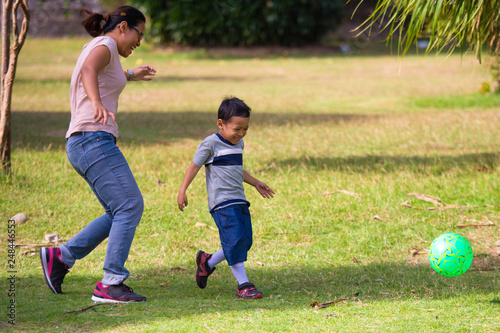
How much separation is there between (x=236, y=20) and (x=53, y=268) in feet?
73.3

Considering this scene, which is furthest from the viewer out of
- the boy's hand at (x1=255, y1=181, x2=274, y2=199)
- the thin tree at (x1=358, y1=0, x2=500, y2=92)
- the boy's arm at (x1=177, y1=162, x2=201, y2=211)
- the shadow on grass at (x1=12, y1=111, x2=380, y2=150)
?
the shadow on grass at (x1=12, y1=111, x2=380, y2=150)

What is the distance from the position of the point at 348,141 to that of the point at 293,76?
949cm

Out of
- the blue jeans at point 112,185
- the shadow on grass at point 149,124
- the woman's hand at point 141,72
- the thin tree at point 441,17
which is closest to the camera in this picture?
the blue jeans at point 112,185

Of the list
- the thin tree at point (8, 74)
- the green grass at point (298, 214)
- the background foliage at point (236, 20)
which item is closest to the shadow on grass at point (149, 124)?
the green grass at point (298, 214)

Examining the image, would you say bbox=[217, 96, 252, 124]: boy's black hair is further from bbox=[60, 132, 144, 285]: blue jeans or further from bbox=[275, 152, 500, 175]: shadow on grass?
bbox=[275, 152, 500, 175]: shadow on grass

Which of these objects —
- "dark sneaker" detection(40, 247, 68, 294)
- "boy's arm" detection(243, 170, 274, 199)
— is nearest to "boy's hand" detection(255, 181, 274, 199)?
"boy's arm" detection(243, 170, 274, 199)

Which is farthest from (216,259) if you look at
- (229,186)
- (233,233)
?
(229,186)

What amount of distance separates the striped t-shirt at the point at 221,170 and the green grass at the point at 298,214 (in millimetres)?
671

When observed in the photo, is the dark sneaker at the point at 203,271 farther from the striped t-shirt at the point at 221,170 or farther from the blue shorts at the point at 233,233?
the striped t-shirt at the point at 221,170

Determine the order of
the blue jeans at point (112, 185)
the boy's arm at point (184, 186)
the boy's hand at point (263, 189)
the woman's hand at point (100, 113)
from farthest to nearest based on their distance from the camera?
1. the boy's hand at point (263, 189)
2. the boy's arm at point (184, 186)
3. the blue jeans at point (112, 185)
4. the woman's hand at point (100, 113)

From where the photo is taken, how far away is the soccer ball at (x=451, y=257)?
13.2 feet

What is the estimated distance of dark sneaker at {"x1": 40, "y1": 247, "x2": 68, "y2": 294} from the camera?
388 centimetres

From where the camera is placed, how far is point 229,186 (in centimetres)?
392

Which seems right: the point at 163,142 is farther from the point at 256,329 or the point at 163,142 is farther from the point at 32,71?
the point at 32,71
